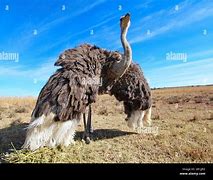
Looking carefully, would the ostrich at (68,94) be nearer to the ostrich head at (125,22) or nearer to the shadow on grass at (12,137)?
the ostrich head at (125,22)

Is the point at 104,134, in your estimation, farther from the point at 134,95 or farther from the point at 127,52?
the point at 127,52

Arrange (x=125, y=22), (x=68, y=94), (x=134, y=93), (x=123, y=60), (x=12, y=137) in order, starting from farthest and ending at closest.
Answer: (x=134, y=93) < (x=12, y=137) < (x=123, y=60) < (x=125, y=22) < (x=68, y=94)

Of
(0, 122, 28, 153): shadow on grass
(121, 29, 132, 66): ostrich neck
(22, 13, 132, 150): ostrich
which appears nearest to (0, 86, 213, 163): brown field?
(0, 122, 28, 153): shadow on grass

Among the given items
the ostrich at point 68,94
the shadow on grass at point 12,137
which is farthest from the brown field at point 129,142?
the ostrich at point 68,94

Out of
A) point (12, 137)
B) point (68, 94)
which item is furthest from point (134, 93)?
point (12, 137)

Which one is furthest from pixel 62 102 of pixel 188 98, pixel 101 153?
pixel 188 98

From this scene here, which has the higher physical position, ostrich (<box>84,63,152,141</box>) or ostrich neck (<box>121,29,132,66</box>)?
ostrich neck (<box>121,29,132,66</box>)

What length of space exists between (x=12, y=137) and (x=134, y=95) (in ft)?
6.39

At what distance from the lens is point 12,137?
554 centimetres

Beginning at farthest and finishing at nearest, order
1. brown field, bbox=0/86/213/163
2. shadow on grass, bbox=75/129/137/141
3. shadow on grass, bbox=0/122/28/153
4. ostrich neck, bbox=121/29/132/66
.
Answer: shadow on grass, bbox=75/129/137/141 < ostrich neck, bbox=121/29/132/66 < shadow on grass, bbox=0/122/28/153 < brown field, bbox=0/86/213/163

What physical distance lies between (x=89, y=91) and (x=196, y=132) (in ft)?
6.14

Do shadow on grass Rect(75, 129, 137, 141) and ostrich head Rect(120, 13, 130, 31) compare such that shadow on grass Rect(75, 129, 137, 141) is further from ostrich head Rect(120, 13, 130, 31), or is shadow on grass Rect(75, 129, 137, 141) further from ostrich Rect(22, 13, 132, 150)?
ostrich head Rect(120, 13, 130, 31)

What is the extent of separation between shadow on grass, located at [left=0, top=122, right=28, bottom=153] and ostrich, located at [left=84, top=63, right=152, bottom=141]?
1.00m

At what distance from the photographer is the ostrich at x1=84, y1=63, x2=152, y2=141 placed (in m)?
5.74
